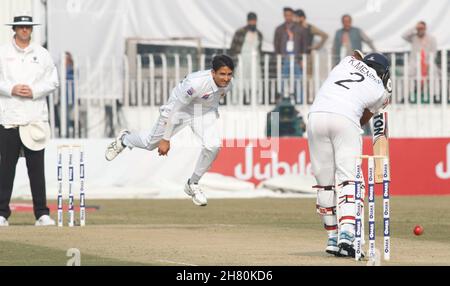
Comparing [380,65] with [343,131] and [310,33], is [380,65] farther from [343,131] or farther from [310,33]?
[310,33]

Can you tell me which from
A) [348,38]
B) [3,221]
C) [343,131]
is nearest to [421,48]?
[348,38]

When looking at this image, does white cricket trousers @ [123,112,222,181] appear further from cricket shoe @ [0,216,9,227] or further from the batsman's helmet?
the batsman's helmet

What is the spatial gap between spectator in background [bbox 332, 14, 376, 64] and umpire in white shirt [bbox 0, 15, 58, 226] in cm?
1008

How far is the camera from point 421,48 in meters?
29.3

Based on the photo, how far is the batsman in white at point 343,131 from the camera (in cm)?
1469

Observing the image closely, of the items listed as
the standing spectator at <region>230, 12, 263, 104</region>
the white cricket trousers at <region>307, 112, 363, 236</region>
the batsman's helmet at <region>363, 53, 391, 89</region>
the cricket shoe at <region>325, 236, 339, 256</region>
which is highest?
the standing spectator at <region>230, 12, 263, 104</region>

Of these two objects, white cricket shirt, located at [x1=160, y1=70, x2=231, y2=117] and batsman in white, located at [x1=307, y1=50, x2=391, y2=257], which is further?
white cricket shirt, located at [x1=160, y1=70, x2=231, y2=117]

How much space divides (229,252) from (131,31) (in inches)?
608

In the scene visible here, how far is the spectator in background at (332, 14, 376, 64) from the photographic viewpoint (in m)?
29.1

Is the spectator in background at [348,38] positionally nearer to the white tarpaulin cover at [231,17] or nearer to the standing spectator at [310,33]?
the standing spectator at [310,33]

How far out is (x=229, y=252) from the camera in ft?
49.5

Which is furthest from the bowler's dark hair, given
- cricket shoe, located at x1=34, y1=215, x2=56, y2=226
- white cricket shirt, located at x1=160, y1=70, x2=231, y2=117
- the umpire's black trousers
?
cricket shoe, located at x1=34, y1=215, x2=56, y2=226

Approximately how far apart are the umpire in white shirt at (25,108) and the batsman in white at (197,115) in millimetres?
1236
